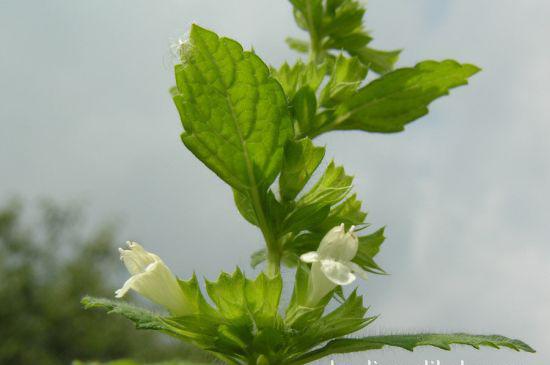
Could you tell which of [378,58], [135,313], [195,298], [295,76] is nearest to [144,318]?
[135,313]

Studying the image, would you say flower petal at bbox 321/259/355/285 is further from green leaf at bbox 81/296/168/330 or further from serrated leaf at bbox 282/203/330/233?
green leaf at bbox 81/296/168/330

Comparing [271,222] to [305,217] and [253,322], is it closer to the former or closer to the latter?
[305,217]

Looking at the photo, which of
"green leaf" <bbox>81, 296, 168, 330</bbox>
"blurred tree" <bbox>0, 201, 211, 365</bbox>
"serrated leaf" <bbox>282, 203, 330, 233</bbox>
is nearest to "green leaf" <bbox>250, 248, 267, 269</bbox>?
"serrated leaf" <bbox>282, 203, 330, 233</bbox>

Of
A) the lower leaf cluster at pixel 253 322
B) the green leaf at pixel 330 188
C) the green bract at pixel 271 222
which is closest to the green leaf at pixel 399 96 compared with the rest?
the green bract at pixel 271 222

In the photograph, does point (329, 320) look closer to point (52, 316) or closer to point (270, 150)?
point (270, 150)

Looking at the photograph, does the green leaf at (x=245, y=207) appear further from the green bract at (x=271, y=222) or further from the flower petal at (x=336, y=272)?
the flower petal at (x=336, y=272)

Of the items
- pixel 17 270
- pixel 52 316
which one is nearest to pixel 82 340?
pixel 52 316
